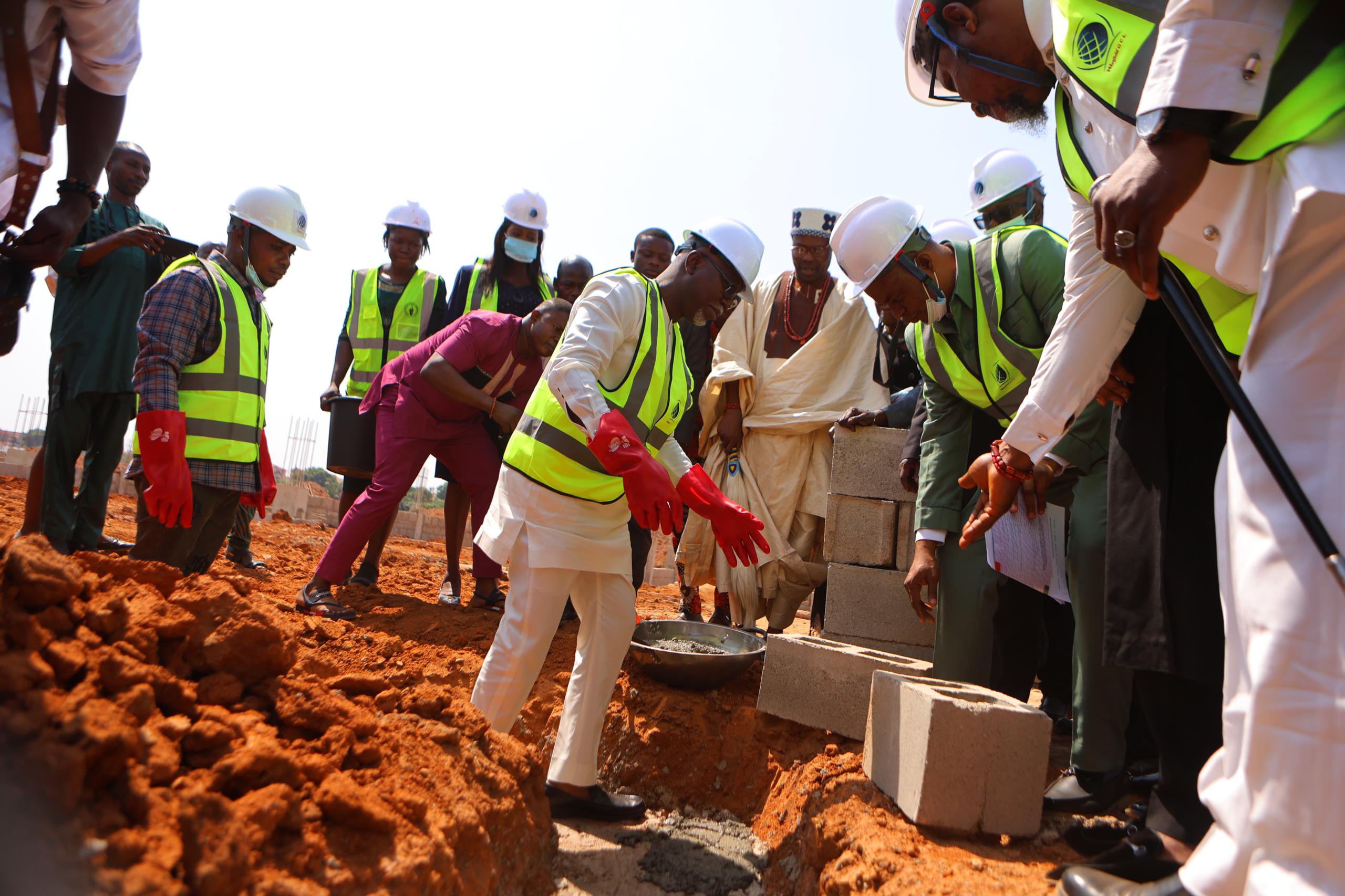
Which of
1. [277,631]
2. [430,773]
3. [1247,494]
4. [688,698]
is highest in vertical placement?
[1247,494]

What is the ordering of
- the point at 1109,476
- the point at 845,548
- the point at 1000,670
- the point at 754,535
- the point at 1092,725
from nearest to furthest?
1. the point at 1109,476
2. the point at 1092,725
3. the point at 754,535
4. the point at 1000,670
5. the point at 845,548

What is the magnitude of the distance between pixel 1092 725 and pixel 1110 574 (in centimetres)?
94

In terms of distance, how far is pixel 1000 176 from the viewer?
5.25 m

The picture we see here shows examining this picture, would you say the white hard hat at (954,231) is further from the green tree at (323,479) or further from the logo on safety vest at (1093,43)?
the green tree at (323,479)

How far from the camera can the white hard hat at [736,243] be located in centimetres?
351

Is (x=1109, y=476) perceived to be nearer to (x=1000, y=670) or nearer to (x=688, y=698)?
(x=1000, y=670)

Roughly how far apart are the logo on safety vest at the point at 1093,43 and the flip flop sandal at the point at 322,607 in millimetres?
4118

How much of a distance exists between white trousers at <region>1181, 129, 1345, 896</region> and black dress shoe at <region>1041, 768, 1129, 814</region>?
1.36m

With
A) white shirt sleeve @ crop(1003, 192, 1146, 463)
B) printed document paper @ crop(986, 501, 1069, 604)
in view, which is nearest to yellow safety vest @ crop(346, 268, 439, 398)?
printed document paper @ crop(986, 501, 1069, 604)

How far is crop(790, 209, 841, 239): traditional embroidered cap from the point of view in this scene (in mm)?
5434

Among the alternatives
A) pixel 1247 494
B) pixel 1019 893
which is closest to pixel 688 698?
pixel 1019 893

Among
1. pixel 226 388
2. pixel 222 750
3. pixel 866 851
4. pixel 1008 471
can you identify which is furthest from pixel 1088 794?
pixel 226 388

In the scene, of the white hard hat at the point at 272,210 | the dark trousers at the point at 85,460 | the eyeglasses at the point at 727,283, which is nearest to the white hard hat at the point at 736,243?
the eyeglasses at the point at 727,283

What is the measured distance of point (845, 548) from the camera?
14.5 feet
